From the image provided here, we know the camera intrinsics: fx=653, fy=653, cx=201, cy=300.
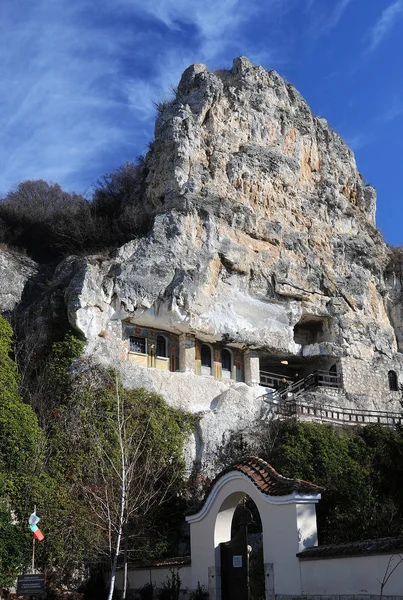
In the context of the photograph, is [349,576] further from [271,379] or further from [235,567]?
[271,379]

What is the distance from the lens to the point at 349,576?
10.5m

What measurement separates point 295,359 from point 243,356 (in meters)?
2.97

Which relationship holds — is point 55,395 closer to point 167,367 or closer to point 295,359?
point 167,367

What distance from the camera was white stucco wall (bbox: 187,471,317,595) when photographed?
1176 cm

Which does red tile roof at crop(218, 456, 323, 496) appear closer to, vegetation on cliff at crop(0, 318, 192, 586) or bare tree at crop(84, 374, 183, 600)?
vegetation on cliff at crop(0, 318, 192, 586)

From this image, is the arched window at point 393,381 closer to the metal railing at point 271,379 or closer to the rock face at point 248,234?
the rock face at point 248,234

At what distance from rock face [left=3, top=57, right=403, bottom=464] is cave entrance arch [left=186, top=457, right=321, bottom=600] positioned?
354 inches

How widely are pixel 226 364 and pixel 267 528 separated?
16484mm

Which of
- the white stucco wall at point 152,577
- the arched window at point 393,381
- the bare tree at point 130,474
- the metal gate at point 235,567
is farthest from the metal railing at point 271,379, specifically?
the metal gate at point 235,567

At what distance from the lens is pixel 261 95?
3503 centimetres

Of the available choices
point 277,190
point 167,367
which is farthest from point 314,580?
point 277,190

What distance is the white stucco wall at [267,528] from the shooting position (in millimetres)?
11758

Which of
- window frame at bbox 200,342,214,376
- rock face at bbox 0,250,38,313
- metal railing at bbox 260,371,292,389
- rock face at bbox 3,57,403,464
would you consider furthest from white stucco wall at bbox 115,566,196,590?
metal railing at bbox 260,371,292,389

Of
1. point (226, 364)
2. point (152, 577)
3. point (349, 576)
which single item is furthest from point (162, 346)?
point (349, 576)
